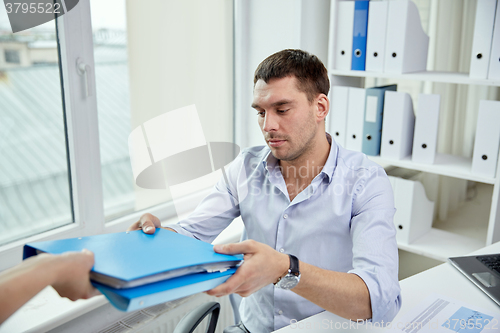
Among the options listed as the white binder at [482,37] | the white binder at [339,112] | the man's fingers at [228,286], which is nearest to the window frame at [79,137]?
the man's fingers at [228,286]

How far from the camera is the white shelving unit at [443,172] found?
1.79 m

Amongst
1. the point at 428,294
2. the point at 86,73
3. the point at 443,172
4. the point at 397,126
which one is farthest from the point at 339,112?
the point at 86,73

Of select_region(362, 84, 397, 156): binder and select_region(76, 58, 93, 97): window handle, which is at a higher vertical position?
select_region(76, 58, 93, 97): window handle

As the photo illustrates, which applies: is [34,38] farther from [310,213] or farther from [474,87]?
[474,87]

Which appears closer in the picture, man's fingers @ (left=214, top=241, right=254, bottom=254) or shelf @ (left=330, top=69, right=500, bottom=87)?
man's fingers @ (left=214, top=241, right=254, bottom=254)

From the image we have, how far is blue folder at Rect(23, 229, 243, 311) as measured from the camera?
758 millimetres

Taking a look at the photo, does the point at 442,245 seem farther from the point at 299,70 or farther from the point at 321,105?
the point at 299,70

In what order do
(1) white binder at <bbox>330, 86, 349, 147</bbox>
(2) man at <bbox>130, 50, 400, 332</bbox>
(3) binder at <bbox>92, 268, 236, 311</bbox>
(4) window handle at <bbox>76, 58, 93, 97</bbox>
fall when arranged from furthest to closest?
(1) white binder at <bbox>330, 86, 349, 147</bbox> → (4) window handle at <bbox>76, 58, 93, 97</bbox> → (2) man at <bbox>130, 50, 400, 332</bbox> → (3) binder at <bbox>92, 268, 236, 311</bbox>

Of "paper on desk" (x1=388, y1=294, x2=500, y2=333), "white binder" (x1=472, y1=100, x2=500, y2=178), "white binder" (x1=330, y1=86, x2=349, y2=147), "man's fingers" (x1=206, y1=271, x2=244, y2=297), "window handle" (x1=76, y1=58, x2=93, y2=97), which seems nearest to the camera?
"man's fingers" (x1=206, y1=271, x2=244, y2=297)

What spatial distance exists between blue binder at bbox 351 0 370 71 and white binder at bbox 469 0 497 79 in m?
0.48

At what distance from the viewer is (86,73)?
1.65m

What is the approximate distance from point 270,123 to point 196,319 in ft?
A: 2.13

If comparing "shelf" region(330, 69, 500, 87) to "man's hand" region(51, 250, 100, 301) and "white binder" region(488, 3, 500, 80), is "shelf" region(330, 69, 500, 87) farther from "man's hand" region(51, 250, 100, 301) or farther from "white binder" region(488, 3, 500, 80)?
"man's hand" region(51, 250, 100, 301)

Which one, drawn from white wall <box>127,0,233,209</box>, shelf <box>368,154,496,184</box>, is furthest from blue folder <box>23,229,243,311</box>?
shelf <box>368,154,496,184</box>
